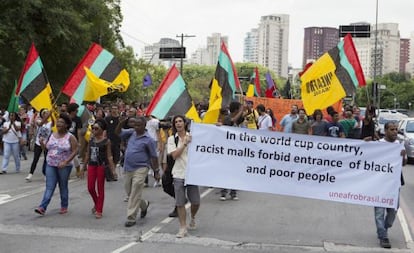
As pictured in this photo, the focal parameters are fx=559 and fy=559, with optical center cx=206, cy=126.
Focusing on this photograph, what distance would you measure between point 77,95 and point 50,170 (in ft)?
10.7

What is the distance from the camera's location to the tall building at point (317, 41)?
378ft

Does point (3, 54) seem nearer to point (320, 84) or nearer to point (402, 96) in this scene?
point (320, 84)

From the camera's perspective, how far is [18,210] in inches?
353

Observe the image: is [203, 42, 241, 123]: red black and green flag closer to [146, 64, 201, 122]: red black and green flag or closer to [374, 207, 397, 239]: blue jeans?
[146, 64, 201, 122]: red black and green flag

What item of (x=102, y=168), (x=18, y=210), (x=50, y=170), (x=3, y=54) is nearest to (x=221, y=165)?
(x=102, y=168)

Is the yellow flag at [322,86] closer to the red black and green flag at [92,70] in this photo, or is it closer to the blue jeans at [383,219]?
the blue jeans at [383,219]

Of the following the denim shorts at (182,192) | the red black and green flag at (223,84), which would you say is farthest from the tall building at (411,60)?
the denim shorts at (182,192)

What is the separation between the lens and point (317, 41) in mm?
121062

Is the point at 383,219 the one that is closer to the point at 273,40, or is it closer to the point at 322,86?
the point at 322,86

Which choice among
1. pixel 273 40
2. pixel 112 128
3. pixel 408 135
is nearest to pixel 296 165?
pixel 112 128

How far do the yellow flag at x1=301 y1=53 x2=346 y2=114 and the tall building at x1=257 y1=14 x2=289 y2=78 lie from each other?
126 meters

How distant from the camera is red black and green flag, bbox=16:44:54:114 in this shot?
452 inches

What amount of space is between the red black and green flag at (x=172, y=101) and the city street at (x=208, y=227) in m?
1.61

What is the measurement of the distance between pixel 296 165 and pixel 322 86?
2986 mm
